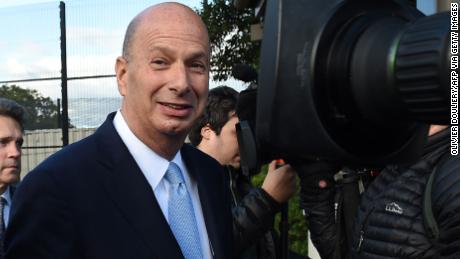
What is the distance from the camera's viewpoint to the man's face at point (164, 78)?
57.8 inches

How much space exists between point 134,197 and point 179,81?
0.30m

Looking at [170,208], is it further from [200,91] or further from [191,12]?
[191,12]

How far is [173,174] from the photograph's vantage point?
1.60 meters

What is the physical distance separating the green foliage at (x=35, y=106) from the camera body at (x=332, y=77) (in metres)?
6.34

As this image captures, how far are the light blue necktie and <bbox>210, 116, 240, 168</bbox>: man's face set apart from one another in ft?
3.21

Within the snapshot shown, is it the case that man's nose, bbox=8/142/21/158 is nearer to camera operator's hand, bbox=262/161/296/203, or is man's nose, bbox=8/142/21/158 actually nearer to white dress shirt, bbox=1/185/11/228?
white dress shirt, bbox=1/185/11/228

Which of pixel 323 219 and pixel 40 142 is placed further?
pixel 40 142

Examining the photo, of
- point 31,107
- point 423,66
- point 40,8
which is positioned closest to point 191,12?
point 423,66

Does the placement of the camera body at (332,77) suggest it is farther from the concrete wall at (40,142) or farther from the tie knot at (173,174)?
the concrete wall at (40,142)

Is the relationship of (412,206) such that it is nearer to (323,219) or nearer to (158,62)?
(323,219)

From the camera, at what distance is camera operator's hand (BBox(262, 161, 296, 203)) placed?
6.70 feet

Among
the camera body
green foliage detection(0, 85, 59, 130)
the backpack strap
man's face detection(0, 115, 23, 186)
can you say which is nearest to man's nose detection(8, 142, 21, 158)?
man's face detection(0, 115, 23, 186)

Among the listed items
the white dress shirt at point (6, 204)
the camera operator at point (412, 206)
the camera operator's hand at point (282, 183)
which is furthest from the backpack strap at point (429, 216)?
the white dress shirt at point (6, 204)

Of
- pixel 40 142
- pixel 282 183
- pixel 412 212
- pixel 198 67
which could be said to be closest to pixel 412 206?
pixel 412 212
